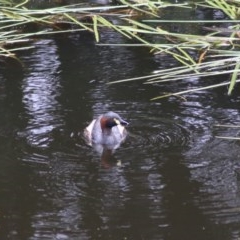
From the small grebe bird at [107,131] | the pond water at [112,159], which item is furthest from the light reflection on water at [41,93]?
the small grebe bird at [107,131]

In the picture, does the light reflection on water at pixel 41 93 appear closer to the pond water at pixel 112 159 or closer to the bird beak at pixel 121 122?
the pond water at pixel 112 159

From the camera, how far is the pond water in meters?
5.77

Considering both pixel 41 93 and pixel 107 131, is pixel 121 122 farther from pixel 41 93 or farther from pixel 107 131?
pixel 41 93

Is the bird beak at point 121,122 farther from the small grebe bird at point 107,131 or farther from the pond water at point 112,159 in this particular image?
the pond water at point 112,159

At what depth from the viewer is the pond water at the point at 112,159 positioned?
5.77m

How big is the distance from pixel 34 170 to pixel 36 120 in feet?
4.30

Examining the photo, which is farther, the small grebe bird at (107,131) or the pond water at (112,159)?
the small grebe bird at (107,131)

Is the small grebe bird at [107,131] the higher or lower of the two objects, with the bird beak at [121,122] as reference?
lower

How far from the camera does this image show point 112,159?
716cm

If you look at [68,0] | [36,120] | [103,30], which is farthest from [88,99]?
[68,0]

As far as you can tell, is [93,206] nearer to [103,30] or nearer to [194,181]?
[194,181]

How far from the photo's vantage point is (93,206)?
238 inches

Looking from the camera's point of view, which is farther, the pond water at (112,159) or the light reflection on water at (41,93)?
the light reflection on water at (41,93)

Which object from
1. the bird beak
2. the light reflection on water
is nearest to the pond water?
the light reflection on water
